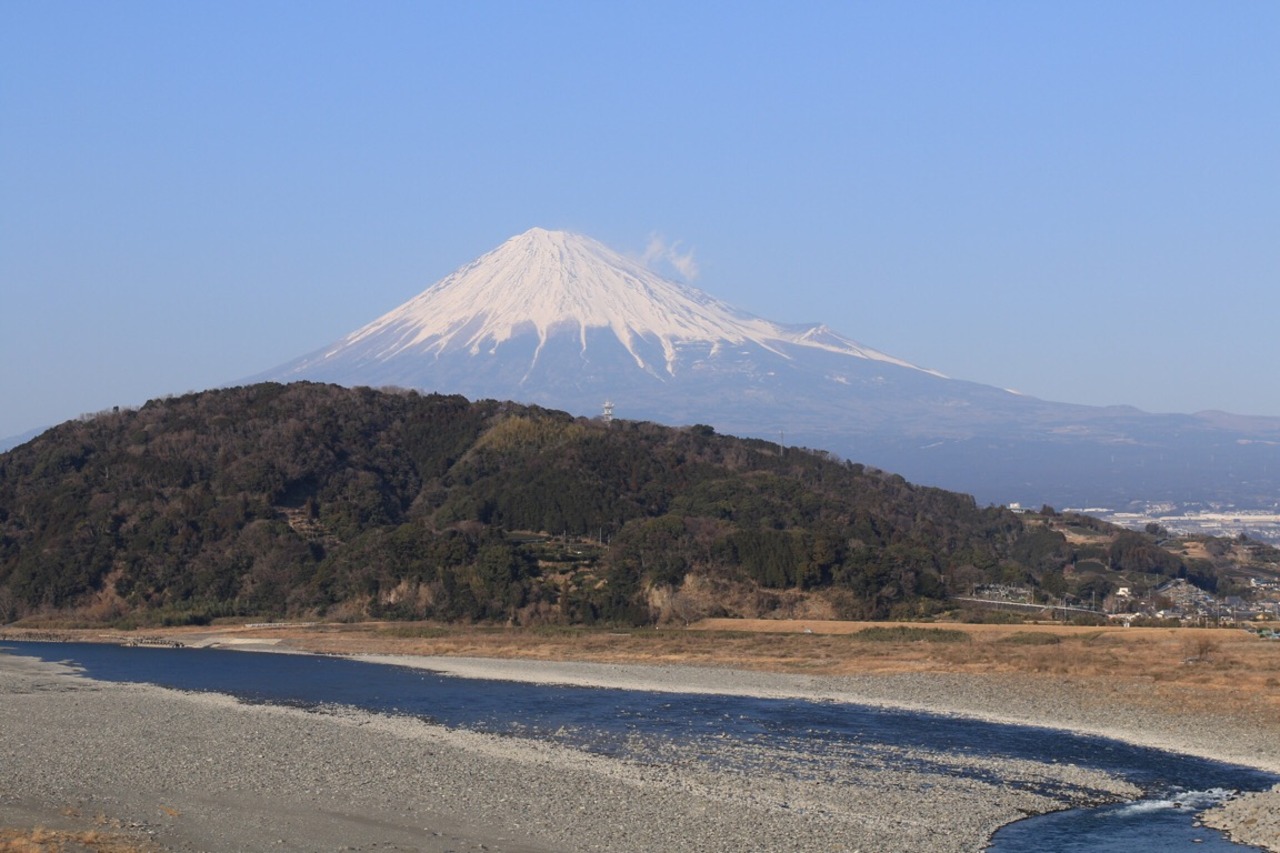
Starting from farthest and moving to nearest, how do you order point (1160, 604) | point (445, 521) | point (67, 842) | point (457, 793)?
point (445, 521), point (1160, 604), point (457, 793), point (67, 842)

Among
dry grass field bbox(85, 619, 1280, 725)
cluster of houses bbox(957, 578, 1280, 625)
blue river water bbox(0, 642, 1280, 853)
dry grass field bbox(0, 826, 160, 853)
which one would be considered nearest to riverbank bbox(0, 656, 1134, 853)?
dry grass field bbox(0, 826, 160, 853)

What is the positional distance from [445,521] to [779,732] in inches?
1387

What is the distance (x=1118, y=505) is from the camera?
172875 millimetres

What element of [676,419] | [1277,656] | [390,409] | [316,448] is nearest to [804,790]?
[1277,656]

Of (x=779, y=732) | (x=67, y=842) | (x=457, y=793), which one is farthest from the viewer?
(x=779, y=732)

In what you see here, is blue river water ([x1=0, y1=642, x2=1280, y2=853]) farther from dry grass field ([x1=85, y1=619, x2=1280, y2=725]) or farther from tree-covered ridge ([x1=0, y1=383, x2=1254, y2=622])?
tree-covered ridge ([x1=0, y1=383, x2=1254, y2=622])

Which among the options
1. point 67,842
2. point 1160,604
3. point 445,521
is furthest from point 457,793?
point 445,521

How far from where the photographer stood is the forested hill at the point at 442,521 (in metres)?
51.4

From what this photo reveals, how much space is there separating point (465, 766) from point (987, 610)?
31.5m

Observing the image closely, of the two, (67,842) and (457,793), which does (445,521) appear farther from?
(67,842)

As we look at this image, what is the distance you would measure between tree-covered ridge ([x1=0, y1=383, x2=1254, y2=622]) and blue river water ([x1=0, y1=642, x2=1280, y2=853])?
45.3 feet

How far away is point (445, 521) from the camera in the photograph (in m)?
60.5

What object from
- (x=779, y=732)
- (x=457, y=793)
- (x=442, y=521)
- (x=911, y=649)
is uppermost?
(x=442, y=521)

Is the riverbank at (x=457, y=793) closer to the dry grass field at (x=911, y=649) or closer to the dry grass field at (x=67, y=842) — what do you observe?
the dry grass field at (x=67, y=842)
